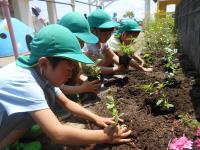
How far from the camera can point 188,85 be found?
3.24 m

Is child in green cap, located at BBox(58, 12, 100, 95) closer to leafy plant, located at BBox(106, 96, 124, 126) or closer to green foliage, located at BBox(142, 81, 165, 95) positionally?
leafy plant, located at BBox(106, 96, 124, 126)

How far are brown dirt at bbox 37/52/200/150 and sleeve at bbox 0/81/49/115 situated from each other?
2.30 ft

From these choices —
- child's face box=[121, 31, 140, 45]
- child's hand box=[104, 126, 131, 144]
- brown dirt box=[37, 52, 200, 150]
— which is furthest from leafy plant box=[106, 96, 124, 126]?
child's face box=[121, 31, 140, 45]

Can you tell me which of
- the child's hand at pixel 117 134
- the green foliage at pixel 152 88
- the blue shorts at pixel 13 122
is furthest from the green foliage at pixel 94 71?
the blue shorts at pixel 13 122

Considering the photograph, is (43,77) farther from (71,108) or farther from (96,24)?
(96,24)

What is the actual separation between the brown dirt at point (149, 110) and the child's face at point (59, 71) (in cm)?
71

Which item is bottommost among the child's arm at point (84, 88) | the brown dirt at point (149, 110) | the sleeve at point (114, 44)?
the brown dirt at point (149, 110)

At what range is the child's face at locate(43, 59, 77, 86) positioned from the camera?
147 cm

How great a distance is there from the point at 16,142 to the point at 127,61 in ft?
6.42

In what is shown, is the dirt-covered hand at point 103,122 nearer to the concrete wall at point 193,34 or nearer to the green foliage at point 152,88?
the green foliage at point 152,88

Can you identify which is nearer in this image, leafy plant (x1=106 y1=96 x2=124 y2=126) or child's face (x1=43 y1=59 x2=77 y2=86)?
child's face (x1=43 y1=59 x2=77 y2=86)

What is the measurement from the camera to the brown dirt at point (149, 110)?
1963mm

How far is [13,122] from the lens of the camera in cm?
171

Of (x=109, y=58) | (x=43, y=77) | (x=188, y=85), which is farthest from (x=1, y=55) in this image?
(x=43, y=77)
